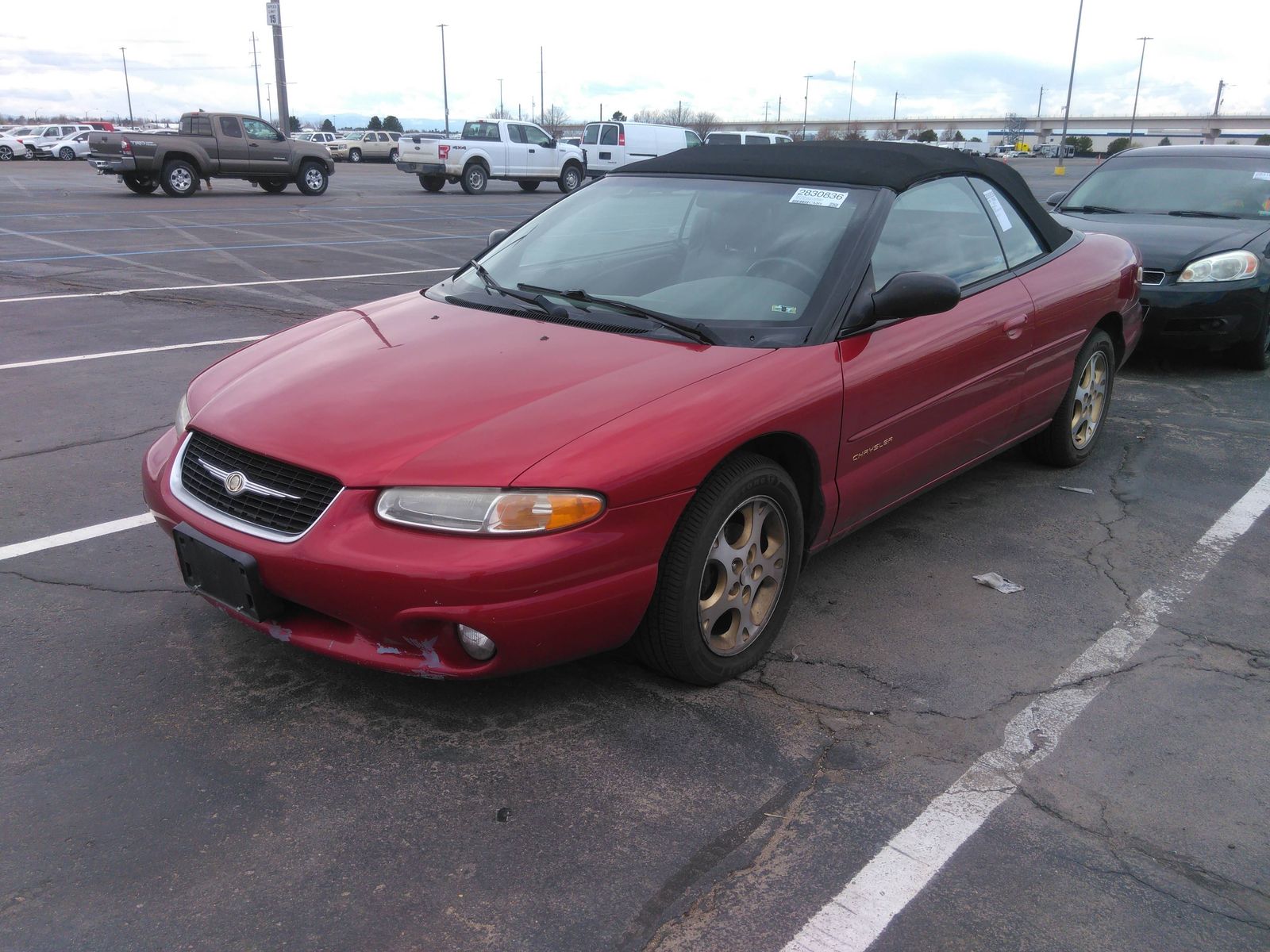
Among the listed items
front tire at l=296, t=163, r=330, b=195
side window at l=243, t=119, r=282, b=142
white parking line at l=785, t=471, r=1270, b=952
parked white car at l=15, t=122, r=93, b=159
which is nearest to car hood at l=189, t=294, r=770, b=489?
white parking line at l=785, t=471, r=1270, b=952

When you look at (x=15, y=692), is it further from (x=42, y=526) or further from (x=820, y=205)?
(x=820, y=205)

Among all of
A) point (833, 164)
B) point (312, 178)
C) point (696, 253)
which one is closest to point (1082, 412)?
point (833, 164)

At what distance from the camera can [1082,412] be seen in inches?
208

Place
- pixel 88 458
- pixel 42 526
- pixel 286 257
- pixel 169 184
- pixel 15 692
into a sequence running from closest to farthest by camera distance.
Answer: pixel 15 692 < pixel 42 526 < pixel 88 458 < pixel 286 257 < pixel 169 184

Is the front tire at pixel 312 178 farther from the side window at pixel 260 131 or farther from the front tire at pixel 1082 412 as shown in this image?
the front tire at pixel 1082 412

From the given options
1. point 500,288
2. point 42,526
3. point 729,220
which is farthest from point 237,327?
point 729,220

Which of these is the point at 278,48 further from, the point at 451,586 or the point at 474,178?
the point at 451,586

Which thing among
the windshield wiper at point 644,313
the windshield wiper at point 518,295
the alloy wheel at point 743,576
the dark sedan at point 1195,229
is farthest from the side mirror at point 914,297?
the dark sedan at point 1195,229

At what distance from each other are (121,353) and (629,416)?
5.78m

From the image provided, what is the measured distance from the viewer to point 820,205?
378 centimetres

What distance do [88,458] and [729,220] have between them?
3356 millimetres

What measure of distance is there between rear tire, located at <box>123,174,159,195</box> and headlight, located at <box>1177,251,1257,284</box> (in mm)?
20605

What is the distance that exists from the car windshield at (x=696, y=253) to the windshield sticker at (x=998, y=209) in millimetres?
1003

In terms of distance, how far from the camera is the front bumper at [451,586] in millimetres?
2586
